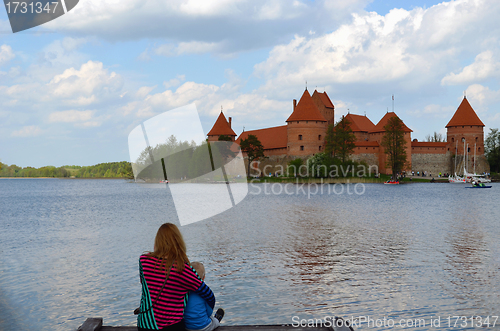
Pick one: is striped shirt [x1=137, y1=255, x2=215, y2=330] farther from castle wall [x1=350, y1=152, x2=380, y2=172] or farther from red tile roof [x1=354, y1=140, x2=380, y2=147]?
red tile roof [x1=354, y1=140, x2=380, y2=147]

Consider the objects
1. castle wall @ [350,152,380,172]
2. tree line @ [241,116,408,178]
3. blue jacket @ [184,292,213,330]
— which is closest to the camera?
blue jacket @ [184,292,213,330]

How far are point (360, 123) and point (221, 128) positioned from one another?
78.8ft

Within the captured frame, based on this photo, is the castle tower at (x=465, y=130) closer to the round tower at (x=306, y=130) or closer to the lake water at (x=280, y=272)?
the round tower at (x=306, y=130)

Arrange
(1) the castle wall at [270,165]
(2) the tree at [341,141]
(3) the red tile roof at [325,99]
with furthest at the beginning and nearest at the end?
(3) the red tile roof at [325,99], (1) the castle wall at [270,165], (2) the tree at [341,141]

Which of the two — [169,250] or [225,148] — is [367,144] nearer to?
[225,148]

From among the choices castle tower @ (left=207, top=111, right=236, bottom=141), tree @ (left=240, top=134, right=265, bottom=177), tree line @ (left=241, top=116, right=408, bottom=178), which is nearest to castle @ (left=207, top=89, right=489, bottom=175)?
tree line @ (left=241, top=116, right=408, bottom=178)

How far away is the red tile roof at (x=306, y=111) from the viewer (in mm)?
63359

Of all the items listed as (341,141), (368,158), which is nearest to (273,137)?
(368,158)

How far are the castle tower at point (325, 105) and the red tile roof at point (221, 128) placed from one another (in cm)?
1571

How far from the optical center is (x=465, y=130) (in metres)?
65.6

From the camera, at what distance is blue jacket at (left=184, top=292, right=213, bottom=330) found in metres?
3.39

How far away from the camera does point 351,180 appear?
54.3 m

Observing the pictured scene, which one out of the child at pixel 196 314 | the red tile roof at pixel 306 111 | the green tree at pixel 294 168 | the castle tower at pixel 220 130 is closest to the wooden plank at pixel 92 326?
the child at pixel 196 314

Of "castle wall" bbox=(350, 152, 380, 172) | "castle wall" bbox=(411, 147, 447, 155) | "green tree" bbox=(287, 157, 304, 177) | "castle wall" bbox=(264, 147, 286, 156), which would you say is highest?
"castle wall" bbox=(264, 147, 286, 156)
